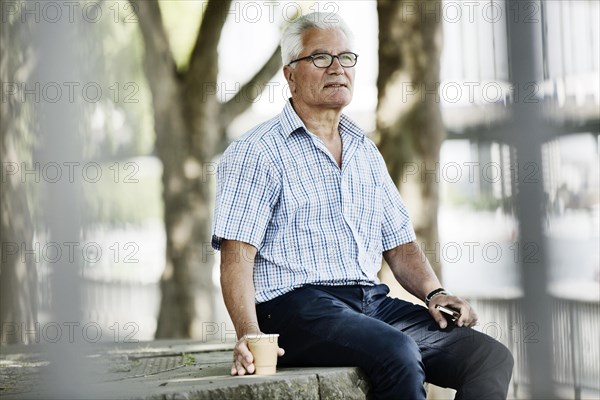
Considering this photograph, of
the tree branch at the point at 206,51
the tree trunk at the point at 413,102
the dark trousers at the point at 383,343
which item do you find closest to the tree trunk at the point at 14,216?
the dark trousers at the point at 383,343

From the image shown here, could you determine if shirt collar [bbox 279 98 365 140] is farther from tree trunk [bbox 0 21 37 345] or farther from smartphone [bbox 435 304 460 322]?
tree trunk [bbox 0 21 37 345]

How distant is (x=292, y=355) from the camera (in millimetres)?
2939

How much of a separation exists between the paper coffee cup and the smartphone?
0.65m

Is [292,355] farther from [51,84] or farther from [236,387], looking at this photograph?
[51,84]

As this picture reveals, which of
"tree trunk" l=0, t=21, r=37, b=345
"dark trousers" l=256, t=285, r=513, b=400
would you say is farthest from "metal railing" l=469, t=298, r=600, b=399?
"dark trousers" l=256, t=285, r=513, b=400

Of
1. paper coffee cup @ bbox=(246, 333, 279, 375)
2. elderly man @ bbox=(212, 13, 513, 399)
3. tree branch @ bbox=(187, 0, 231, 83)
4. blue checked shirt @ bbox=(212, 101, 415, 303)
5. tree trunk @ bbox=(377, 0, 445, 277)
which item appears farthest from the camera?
tree branch @ bbox=(187, 0, 231, 83)

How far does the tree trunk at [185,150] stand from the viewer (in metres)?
8.00

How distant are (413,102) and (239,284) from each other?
2.56m

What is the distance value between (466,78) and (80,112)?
0.61m

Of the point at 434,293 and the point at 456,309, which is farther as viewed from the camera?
the point at 434,293

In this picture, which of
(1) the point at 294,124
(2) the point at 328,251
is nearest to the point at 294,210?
(2) the point at 328,251

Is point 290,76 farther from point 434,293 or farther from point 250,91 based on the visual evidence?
point 250,91

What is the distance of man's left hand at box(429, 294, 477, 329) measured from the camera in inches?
119

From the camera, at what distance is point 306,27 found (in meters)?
3.27
